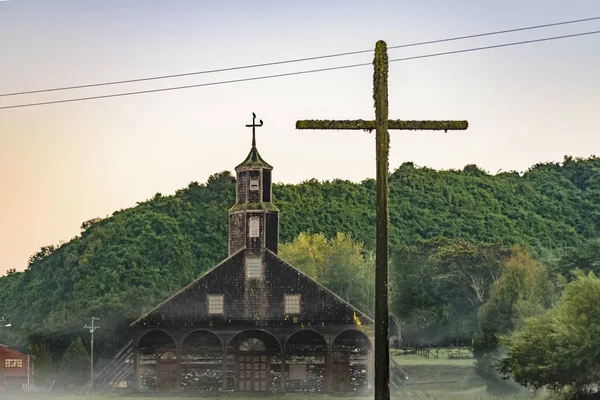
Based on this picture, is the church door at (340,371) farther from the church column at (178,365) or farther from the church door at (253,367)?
the church column at (178,365)

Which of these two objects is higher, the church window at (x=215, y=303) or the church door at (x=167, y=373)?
the church window at (x=215, y=303)

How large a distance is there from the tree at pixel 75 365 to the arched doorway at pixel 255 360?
11.5ft

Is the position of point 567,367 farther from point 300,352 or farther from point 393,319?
point 300,352

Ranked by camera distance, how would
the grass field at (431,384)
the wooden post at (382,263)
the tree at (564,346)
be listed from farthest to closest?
the grass field at (431,384), the tree at (564,346), the wooden post at (382,263)

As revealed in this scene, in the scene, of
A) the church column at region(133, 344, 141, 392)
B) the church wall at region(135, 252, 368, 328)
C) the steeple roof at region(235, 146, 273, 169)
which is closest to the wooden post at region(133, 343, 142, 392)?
the church column at region(133, 344, 141, 392)

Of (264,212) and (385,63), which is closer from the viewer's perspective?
(385,63)

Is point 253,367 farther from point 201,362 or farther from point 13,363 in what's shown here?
point 13,363

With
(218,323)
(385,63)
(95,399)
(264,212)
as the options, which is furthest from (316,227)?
(385,63)

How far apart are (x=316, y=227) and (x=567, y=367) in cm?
701

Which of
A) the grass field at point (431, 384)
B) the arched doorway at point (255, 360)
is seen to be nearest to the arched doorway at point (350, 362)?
the grass field at point (431, 384)

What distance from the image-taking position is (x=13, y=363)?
30906 millimetres

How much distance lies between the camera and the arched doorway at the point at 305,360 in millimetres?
30094

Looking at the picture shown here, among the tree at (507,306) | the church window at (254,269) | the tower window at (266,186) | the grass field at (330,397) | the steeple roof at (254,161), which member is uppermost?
the steeple roof at (254,161)

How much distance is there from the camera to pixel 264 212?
101 feet
